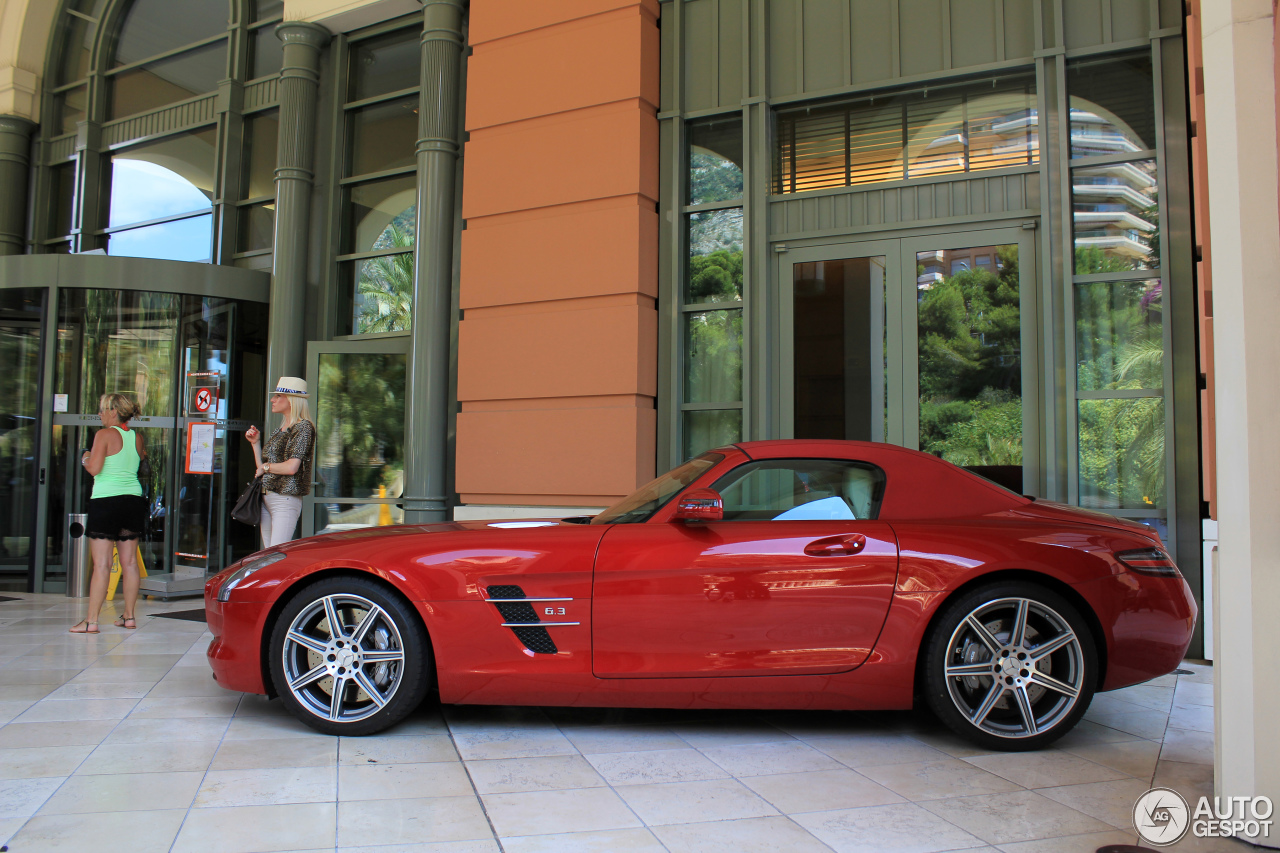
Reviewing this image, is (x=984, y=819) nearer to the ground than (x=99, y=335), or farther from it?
nearer to the ground

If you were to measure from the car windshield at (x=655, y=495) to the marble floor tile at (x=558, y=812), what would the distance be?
1.19 metres

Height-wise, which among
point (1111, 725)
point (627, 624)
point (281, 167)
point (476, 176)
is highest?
point (281, 167)

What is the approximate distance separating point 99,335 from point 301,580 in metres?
6.50

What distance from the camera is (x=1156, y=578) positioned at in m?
3.64

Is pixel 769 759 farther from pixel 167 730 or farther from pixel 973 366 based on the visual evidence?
pixel 973 366

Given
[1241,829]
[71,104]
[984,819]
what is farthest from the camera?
[71,104]

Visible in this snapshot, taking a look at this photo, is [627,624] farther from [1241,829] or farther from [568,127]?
[568,127]

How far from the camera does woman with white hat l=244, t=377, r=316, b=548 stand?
612 cm

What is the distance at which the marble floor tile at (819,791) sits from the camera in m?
2.98

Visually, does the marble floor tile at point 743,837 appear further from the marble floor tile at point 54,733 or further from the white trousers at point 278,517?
the white trousers at point 278,517

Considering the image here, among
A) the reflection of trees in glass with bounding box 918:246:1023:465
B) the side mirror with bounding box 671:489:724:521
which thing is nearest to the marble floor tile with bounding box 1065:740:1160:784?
the side mirror with bounding box 671:489:724:521

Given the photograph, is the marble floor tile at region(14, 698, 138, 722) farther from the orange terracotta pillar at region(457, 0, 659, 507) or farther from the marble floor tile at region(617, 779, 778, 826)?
the orange terracotta pillar at region(457, 0, 659, 507)

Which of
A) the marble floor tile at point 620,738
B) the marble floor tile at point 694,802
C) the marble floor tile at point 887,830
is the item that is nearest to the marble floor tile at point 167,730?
the marble floor tile at point 620,738

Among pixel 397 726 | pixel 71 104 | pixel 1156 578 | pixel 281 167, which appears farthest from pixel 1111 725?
pixel 71 104
